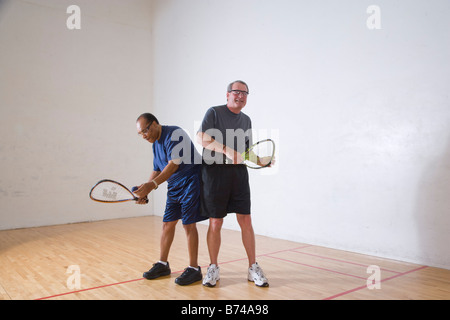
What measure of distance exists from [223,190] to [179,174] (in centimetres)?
35

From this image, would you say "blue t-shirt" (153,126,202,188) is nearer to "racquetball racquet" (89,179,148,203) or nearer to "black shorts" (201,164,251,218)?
"black shorts" (201,164,251,218)

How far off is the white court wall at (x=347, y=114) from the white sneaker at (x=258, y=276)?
56.9 inches

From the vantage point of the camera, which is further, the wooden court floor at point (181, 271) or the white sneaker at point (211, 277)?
the white sneaker at point (211, 277)

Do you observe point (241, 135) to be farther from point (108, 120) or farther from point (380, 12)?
point (108, 120)

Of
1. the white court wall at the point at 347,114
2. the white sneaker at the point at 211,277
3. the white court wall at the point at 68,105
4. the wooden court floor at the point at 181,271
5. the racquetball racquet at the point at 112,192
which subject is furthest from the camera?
the white court wall at the point at 68,105

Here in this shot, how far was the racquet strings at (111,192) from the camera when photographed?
249 cm

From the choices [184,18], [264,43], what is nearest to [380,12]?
[264,43]

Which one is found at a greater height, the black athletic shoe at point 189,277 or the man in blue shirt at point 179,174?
the man in blue shirt at point 179,174

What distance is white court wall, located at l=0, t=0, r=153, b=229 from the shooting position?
513 centimetres

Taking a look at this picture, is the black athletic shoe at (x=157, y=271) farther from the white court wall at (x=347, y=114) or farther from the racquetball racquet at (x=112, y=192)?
the white court wall at (x=347, y=114)

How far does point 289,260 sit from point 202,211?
3.67ft

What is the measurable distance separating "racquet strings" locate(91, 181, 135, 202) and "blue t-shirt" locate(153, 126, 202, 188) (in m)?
0.30

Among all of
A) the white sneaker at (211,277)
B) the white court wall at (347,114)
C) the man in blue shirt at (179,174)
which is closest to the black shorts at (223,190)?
the man in blue shirt at (179,174)

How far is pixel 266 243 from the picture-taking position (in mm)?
3926
